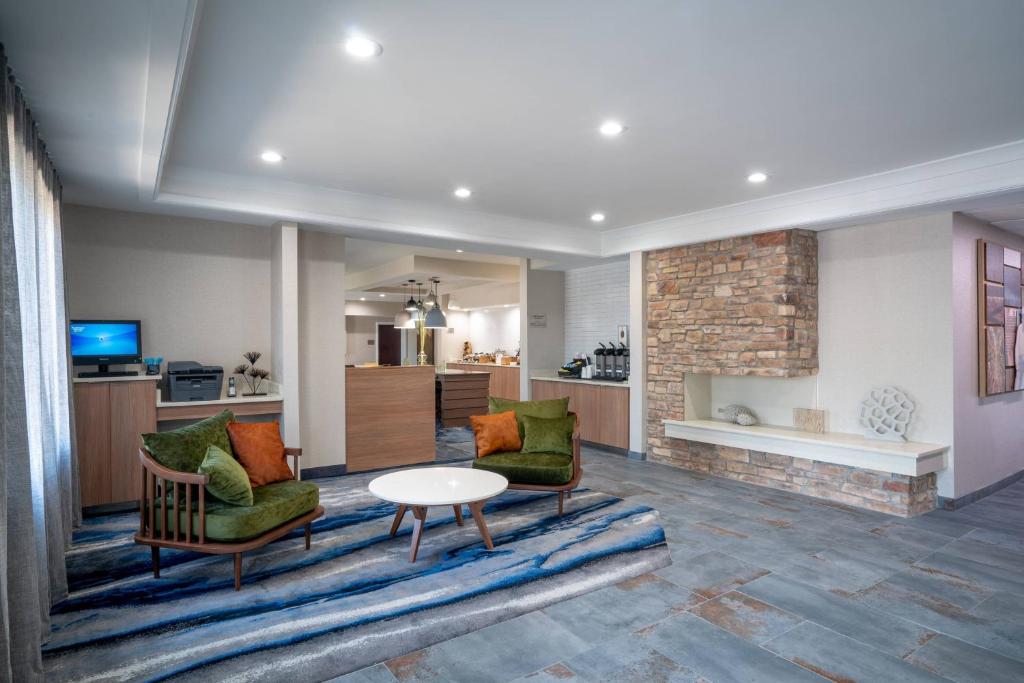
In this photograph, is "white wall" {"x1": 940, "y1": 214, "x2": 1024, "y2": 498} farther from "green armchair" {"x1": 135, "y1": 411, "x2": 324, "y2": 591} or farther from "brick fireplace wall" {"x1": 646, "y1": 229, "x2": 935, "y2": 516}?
"green armchair" {"x1": 135, "y1": 411, "x2": 324, "y2": 591}

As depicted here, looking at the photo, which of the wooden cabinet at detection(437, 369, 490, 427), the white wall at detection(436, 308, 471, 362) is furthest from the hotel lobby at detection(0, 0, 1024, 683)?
the white wall at detection(436, 308, 471, 362)

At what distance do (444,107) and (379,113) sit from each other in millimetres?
419

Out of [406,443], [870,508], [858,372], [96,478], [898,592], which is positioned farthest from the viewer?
[406,443]

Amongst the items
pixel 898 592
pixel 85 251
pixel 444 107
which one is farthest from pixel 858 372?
pixel 85 251

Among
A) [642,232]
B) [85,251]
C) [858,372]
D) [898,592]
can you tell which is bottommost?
[898,592]

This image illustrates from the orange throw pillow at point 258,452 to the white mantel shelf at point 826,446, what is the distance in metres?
4.20

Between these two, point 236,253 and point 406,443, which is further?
point 406,443

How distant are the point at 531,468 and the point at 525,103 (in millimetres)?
2714

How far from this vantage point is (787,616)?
3008 mm

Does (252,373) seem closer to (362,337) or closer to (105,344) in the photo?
(105,344)

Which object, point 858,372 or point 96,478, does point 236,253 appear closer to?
point 96,478

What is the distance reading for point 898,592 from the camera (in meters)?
3.30

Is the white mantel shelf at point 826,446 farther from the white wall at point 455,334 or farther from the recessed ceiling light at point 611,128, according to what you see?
the white wall at point 455,334

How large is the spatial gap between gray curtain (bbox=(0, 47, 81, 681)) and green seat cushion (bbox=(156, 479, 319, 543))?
2.08ft
